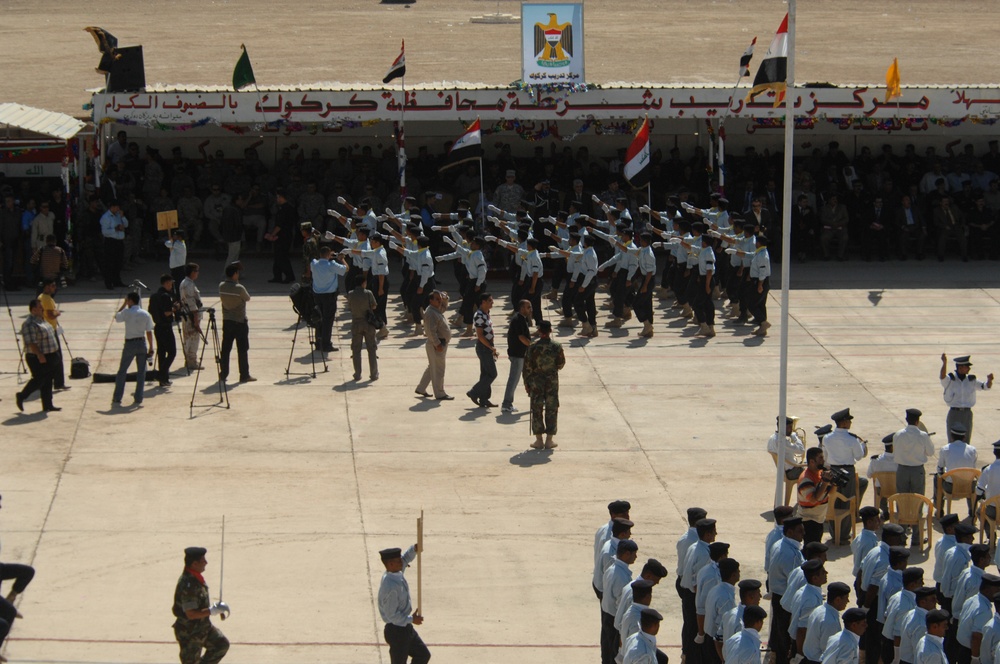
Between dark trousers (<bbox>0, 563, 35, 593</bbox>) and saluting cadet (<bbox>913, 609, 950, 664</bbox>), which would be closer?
saluting cadet (<bbox>913, 609, 950, 664</bbox>)

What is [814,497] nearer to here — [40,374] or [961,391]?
[961,391]

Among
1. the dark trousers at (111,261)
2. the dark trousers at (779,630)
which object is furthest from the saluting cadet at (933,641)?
the dark trousers at (111,261)

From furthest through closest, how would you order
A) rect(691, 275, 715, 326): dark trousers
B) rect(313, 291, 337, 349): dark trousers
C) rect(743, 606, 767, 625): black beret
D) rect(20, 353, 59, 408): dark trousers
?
rect(691, 275, 715, 326): dark trousers < rect(313, 291, 337, 349): dark trousers < rect(20, 353, 59, 408): dark trousers < rect(743, 606, 767, 625): black beret

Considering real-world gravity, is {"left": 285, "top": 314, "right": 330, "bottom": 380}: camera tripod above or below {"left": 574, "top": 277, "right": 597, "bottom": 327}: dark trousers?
below

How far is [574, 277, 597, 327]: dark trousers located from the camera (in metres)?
21.3

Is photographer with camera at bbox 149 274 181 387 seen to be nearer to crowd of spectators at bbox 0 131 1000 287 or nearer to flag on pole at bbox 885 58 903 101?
crowd of spectators at bbox 0 131 1000 287

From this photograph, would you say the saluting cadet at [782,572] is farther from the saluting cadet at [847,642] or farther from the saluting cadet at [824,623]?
the saluting cadet at [847,642]

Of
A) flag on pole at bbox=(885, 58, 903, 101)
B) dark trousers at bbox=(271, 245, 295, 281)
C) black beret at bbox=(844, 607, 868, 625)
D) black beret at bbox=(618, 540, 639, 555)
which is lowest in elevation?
black beret at bbox=(844, 607, 868, 625)

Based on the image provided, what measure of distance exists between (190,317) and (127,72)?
8.28 m

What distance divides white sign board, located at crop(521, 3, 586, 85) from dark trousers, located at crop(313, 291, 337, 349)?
721 centimetres

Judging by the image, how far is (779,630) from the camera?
37.2 ft

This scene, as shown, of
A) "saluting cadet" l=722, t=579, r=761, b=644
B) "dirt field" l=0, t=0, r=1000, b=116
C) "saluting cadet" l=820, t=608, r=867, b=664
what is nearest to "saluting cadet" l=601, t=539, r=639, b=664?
"saluting cadet" l=722, t=579, r=761, b=644

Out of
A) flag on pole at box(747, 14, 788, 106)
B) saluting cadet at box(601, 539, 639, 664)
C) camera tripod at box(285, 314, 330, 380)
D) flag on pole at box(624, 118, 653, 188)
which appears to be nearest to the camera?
saluting cadet at box(601, 539, 639, 664)

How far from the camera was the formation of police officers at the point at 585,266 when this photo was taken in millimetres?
21219
